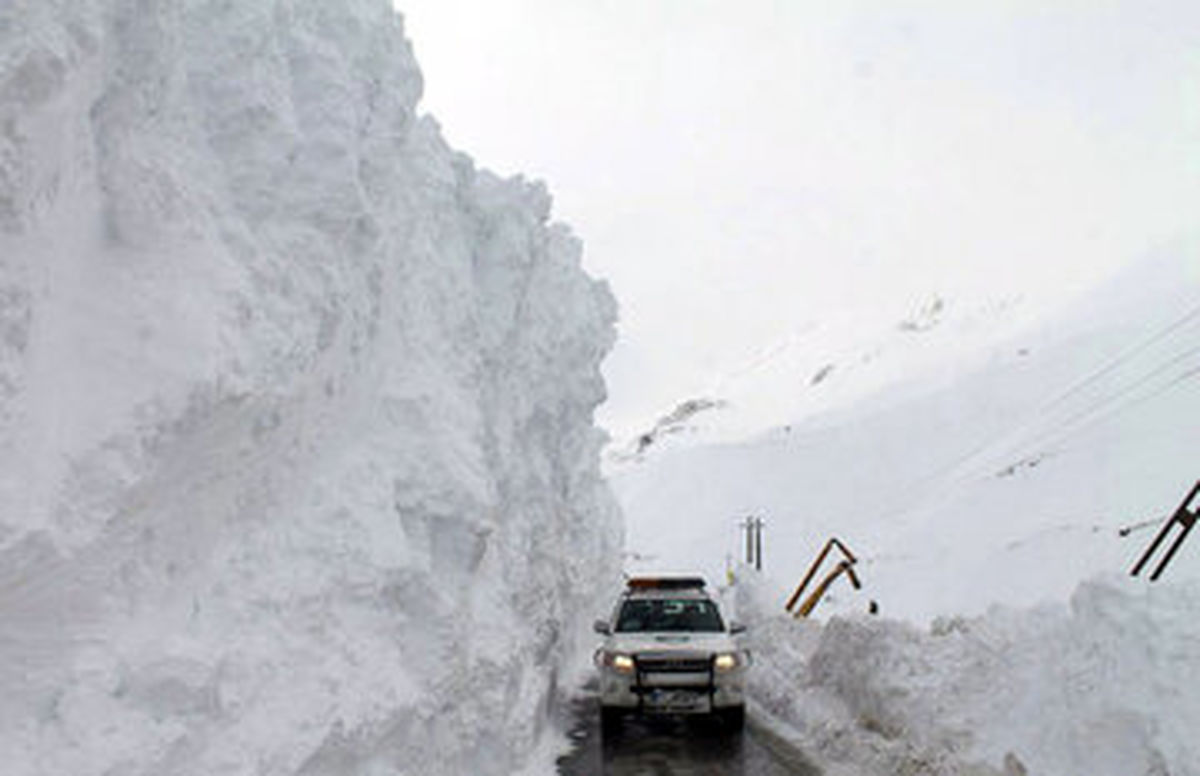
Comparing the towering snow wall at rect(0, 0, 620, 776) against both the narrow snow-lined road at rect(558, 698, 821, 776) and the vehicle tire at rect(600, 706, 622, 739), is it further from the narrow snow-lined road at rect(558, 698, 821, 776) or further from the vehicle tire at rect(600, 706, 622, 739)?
the vehicle tire at rect(600, 706, 622, 739)

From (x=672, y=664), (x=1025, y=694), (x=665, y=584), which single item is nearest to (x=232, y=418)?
(x=1025, y=694)

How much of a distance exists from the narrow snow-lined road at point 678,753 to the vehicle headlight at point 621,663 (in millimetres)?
761

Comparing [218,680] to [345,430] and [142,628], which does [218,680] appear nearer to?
[142,628]

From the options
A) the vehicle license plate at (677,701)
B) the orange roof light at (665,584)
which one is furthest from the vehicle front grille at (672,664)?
the orange roof light at (665,584)

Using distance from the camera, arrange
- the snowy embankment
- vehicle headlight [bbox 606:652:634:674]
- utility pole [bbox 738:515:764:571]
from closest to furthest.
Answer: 1. the snowy embankment
2. vehicle headlight [bbox 606:652:634:674]
3. utility pole [bbox 738:515:764:571]

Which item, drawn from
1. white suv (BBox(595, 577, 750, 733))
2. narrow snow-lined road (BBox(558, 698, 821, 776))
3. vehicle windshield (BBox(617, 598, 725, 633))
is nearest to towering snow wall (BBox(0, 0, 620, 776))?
narrow snow-lined road (BBox(558, 698, 821, 776))

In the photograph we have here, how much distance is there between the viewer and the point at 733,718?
44.8ft

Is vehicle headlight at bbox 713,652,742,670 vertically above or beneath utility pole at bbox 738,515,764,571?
beneath

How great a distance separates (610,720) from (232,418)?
8679 millimetres

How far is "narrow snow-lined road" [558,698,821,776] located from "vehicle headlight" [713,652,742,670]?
0.80m

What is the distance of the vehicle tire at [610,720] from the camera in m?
13.4

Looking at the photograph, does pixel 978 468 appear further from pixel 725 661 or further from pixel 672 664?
pixel 672 664

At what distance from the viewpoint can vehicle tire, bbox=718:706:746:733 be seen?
1351 cm

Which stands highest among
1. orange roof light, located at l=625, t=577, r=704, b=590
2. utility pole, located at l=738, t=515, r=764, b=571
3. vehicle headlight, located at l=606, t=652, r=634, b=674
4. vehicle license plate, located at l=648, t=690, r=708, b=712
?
utility pole, located at l=738, t=515, r=764, b=571
